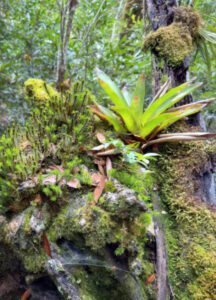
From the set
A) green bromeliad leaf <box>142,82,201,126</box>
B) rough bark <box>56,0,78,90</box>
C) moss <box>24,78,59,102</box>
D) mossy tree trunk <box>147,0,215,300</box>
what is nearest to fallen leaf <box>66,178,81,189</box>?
mossy tree trunk <box>147,0,215,300</box>

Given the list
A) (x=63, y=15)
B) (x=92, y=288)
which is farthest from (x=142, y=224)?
(x=63, y=15)

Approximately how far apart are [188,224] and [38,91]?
1580mm

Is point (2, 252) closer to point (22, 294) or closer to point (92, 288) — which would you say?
point (22, 294)

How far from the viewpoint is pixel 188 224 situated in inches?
62.2

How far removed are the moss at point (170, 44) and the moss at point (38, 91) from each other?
1.02m

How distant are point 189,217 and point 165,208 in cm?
16

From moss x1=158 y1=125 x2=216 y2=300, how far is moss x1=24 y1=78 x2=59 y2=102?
106cm

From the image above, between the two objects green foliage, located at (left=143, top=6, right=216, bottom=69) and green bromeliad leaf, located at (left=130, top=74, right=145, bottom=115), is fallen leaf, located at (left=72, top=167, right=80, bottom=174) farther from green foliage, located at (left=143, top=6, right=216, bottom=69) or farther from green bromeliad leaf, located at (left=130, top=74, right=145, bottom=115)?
green foliage, located at (left=143, top=6, right=216, bottom=69)

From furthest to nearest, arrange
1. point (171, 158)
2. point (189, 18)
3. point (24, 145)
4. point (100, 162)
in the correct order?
point (189, 18), point (171, 158), point (24, 145), point (100, 162)

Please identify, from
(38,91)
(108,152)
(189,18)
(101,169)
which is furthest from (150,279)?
(189,18)

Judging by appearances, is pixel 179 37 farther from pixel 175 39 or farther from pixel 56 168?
pixel 56 168

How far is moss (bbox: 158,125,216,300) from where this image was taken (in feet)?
4.44

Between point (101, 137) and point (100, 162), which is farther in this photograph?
point (101, 137)

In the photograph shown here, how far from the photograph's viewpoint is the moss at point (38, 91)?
2094 mm
